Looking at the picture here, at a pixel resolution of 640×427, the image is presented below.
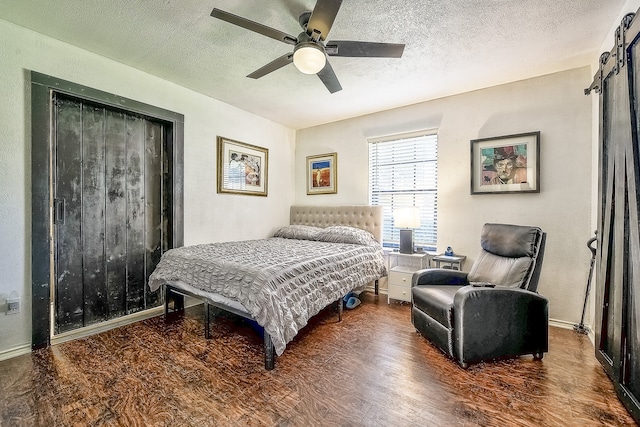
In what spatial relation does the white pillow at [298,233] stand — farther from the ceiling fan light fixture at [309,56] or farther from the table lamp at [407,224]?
the ceiling fan light fixture at [309,56]

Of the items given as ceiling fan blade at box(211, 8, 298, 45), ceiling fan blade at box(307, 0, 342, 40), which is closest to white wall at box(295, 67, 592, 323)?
ceiling fan blade at box(307, 0, 342, 40)

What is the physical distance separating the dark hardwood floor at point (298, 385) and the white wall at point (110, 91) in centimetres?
81

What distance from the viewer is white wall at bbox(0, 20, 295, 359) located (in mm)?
2314

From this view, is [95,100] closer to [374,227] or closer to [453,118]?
[374,227]

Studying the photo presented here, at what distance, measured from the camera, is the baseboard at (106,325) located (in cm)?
264

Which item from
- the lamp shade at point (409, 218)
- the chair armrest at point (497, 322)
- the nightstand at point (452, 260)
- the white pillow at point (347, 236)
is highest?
the lamp shade at point (409, 218)

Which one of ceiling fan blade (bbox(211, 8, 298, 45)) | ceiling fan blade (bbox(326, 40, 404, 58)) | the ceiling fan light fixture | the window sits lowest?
the window

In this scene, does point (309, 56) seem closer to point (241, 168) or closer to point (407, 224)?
point (407, 224)

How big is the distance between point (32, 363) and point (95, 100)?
2.35 m

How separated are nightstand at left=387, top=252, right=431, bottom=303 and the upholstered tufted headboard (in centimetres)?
47

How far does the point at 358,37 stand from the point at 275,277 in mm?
2160

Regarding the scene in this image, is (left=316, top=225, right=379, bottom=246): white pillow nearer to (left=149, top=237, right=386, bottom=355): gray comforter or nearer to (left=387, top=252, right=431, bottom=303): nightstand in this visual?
(left=149, top=237, right=386, bottom=355): gray comforter

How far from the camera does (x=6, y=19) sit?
7.46ft

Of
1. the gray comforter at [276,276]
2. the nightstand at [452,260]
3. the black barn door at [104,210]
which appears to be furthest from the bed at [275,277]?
the nightstand at [452,260]
